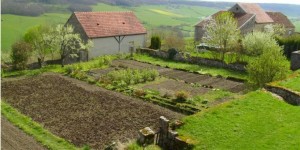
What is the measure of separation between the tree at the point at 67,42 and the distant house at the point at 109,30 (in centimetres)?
176

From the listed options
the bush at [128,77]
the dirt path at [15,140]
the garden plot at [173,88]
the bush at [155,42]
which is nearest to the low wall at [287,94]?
the garden plot at [173,88]

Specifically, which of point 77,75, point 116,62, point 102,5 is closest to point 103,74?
point 77,75

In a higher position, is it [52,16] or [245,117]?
[52,16]

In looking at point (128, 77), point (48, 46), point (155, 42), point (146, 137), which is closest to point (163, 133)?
point (146, 137)

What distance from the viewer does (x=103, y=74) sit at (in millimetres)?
32094

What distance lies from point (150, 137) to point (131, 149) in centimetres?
115

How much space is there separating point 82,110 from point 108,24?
2259 centimetres

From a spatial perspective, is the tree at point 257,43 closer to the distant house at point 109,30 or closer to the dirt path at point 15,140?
the distant house at point 109,30

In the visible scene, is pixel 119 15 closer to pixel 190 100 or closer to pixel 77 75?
pixel 77 75

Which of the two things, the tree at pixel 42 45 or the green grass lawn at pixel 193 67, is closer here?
the green grass lawn at pixel 193 67

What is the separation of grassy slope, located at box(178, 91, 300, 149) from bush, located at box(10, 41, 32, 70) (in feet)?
74.9

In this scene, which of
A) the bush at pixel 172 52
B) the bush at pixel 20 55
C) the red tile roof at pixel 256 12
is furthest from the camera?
the red tile roof at pixel 256 12

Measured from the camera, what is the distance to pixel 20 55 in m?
34.1

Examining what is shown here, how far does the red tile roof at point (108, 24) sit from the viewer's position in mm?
40906
